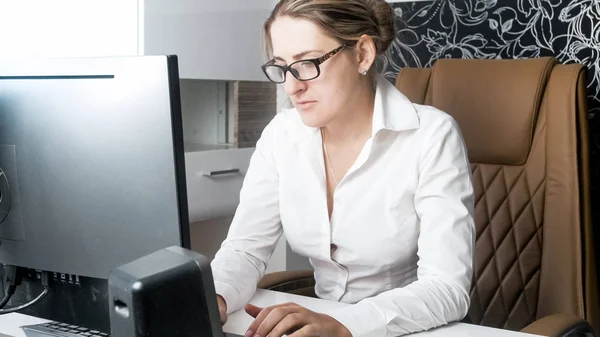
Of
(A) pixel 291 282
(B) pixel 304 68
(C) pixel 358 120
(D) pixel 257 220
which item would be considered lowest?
(A) pixel 291 282

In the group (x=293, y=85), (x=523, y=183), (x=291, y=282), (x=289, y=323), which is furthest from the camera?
(x=523, y=183)

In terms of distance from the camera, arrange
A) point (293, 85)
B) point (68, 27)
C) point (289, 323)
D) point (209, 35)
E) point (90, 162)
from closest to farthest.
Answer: point (90, 162) → point (289, 323) → point (293, 85) → point (68, 27) → point (209, 35)

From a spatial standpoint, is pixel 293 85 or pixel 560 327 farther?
pixel 293 85

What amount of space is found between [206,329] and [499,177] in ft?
4.67

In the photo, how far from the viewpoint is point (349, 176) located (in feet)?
4.91

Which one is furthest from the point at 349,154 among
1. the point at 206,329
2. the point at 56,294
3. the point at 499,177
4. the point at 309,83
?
the point at 206,329

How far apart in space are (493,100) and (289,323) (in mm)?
1062

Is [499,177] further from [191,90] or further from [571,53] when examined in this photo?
[191,90]

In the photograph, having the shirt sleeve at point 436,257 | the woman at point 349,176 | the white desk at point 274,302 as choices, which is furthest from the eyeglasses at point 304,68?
the white desk at point 274,302

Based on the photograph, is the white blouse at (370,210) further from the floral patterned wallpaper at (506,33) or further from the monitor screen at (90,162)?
the floral patterned wallpaper at (506,33)

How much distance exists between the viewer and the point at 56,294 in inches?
39.1

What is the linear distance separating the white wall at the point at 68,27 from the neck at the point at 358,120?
92cm

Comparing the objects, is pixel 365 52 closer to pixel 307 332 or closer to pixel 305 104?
pixel 305 104

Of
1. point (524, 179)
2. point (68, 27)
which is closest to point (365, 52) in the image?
point (524, 179)
